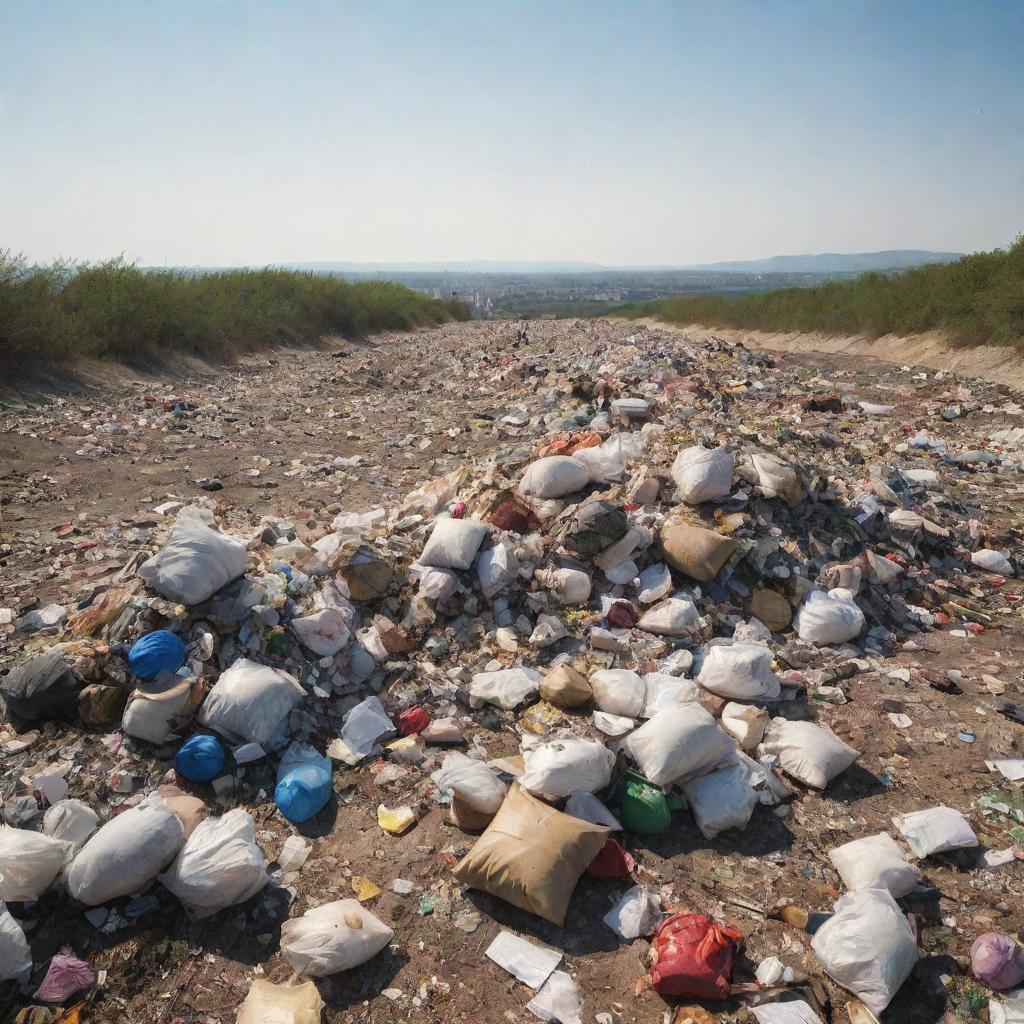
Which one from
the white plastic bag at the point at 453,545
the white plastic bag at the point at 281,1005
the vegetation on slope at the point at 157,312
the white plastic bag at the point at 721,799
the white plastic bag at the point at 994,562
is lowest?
the white plastic bag at the point at 281,1005

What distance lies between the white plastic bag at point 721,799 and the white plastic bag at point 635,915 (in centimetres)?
40

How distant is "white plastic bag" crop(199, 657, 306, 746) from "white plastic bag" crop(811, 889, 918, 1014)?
2.17 m

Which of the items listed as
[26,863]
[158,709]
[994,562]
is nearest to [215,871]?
[26,863]

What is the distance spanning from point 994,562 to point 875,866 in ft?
11.0

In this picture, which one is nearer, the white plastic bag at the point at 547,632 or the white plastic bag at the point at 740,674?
the white plastic bag at the point at 740,674

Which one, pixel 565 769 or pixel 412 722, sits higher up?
pixel 565 769

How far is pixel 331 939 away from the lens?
1.95 meters

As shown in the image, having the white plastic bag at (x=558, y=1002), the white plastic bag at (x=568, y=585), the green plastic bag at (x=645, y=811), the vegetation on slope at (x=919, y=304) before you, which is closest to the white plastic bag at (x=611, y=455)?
the white plastic bag at (x=568, y=585)

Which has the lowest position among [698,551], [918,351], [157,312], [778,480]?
[698,551]

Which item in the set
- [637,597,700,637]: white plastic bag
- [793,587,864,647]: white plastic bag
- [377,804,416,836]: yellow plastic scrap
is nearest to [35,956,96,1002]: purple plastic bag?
[377,804,416,836]: yellow plastic scrap

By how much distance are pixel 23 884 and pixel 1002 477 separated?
26.0 ft

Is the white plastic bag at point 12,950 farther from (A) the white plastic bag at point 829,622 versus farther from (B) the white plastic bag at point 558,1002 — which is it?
(A) the white plastic bag at point 829,622

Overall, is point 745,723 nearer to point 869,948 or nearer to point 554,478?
point 869,948

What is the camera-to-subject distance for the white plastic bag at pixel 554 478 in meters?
4.41
